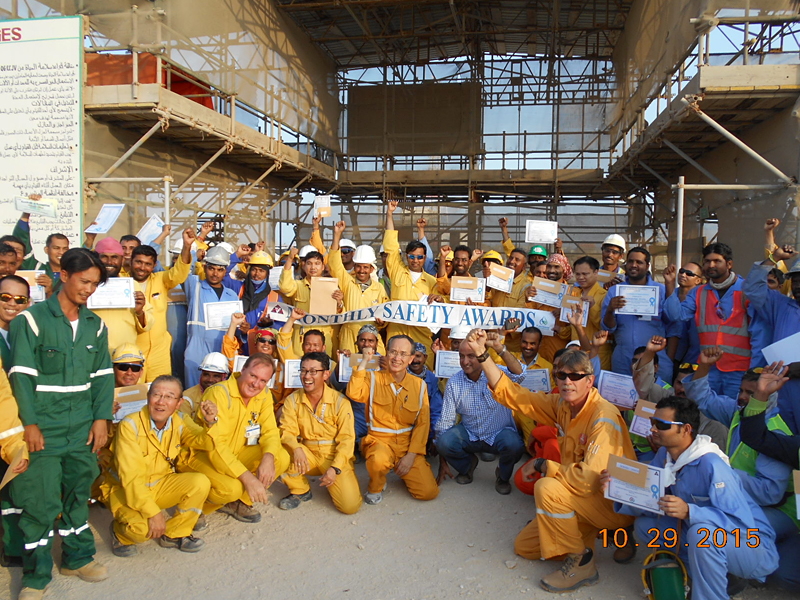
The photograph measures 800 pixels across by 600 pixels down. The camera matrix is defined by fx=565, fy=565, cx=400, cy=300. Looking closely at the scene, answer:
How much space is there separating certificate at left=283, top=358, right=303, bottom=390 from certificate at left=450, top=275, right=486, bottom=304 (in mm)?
1744

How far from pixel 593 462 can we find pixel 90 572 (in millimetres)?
3006

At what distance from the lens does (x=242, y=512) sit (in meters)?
4.12

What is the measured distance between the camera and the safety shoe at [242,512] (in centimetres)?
409

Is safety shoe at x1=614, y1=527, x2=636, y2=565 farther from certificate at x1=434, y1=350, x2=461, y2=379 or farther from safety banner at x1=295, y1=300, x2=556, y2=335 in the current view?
safety banner at x1=295, y1=300, x2=556, y2=335

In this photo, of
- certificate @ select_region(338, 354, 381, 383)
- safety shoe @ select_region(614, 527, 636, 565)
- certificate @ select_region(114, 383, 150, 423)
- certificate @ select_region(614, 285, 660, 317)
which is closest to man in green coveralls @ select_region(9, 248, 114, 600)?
certificate @ select_region(114, 383, 150, 423)

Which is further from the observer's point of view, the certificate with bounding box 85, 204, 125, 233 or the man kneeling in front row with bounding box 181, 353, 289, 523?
the certificate with bounding box 85, 204, 125, 233

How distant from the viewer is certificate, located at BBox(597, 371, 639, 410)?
412 centimetres

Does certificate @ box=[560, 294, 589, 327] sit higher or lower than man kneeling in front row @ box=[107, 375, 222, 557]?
higher

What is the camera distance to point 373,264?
20.0ft

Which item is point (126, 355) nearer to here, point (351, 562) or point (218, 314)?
point (218, 314)

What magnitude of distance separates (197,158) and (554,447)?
10408 mm

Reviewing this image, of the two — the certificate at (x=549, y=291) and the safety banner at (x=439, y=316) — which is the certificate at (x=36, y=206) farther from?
the certificate at (x=549, y=291)

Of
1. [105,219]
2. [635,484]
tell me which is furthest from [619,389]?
[105,219]

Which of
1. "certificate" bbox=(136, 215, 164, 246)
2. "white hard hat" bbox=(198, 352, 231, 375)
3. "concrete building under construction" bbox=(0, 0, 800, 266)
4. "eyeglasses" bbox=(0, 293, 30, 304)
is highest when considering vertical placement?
"concrete building under construction" bbox=(0, 0, 800, 266)
